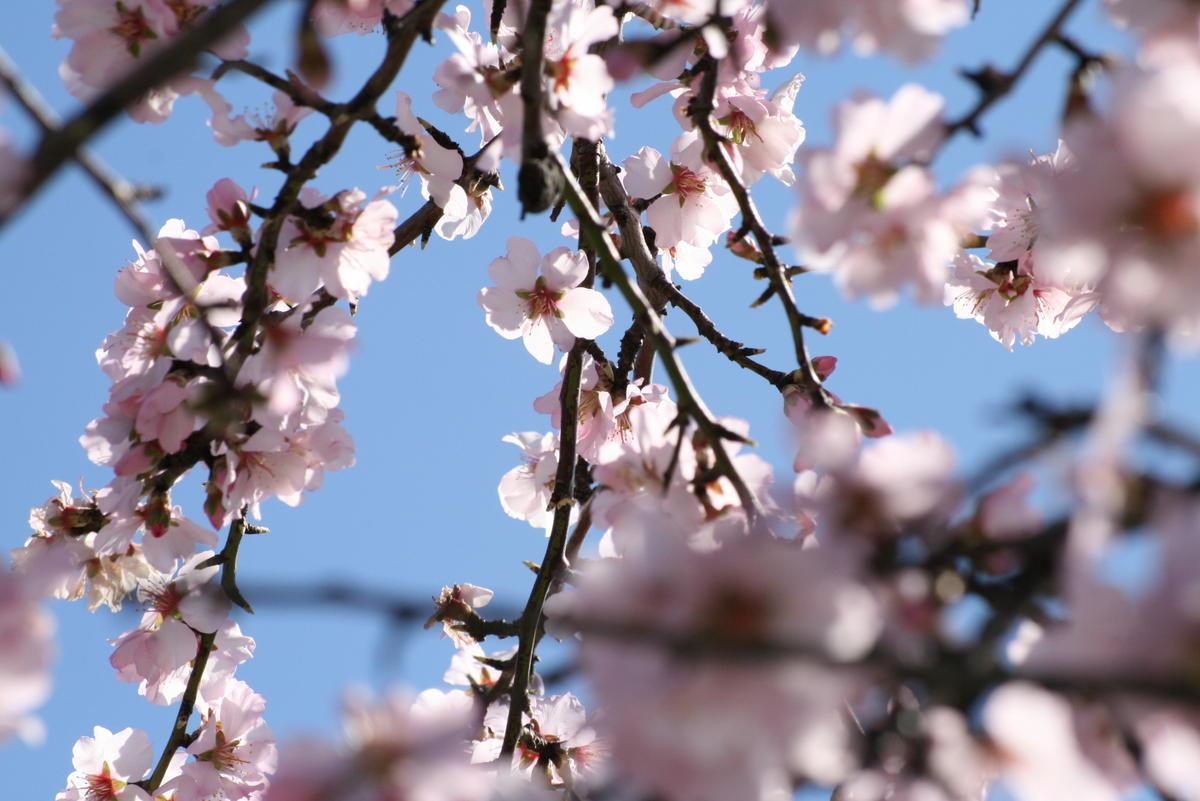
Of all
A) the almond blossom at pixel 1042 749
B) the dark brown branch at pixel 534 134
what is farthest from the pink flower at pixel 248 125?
the almond blossom at pixel 1042 749

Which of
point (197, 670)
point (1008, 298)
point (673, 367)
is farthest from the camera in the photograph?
point (1008, 298)

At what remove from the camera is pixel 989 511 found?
117 cm

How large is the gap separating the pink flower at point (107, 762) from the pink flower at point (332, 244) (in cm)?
151

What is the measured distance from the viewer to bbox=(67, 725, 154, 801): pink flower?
263cm

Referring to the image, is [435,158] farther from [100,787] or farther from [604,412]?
[100,787]

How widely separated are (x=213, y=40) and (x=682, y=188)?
6.25ft

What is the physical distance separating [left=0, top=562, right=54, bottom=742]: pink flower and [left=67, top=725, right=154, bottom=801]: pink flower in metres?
1.84

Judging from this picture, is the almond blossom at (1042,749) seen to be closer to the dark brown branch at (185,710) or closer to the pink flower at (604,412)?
the pink flower at (604,412)

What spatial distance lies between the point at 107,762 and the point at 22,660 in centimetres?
193

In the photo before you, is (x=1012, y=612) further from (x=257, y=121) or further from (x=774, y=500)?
(x=257, y=121)

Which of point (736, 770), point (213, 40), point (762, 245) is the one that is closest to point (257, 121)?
point (762, 245)

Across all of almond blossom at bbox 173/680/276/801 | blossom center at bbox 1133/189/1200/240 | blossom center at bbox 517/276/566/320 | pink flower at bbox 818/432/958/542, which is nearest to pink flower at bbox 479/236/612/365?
blossom center at bbox 517/276/566/320

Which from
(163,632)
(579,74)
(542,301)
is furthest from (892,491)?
(163,632)

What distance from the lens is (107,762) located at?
2658 millimetres
